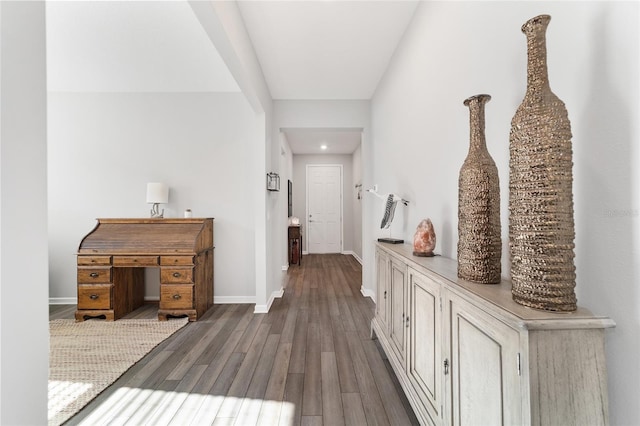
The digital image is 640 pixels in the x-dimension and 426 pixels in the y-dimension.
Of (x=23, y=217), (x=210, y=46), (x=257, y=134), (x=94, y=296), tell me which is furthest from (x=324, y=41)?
(x=94, y=296)

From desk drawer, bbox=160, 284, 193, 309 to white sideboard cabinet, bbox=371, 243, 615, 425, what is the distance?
2.35 metres

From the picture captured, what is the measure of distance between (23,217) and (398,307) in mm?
1752

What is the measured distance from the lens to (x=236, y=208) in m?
3.64

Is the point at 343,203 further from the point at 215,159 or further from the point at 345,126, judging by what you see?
the point at 215,159

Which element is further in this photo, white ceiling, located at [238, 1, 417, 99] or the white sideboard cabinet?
white ceiling, located at [238, 1, 417, 99]

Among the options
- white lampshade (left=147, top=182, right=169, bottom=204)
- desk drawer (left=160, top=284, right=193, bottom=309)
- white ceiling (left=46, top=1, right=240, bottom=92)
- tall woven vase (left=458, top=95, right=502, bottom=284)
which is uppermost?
white ceiling (left=46, top=1, right=240, bottom=92)

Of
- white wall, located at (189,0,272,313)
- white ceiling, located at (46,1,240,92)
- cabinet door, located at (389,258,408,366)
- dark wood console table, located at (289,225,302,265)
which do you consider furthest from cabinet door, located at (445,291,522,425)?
dark wood console table, located at (289,225,302,265)

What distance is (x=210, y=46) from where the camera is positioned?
2646mm

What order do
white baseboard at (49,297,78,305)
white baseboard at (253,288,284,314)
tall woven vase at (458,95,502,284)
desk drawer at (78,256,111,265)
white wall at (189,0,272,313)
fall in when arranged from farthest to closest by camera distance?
white baseboard at (49,297,78,305) → white baseboard at (253,288,284,314) → desk drawer at (78,256,111,265) → white wall at (189,0,272,313) → tall woven vase at (458,95,502,284)

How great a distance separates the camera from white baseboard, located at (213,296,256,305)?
11.8 ft

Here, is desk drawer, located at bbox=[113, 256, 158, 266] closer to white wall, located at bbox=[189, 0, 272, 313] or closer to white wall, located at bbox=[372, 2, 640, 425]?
white wall, located at bbox=[189, 0, 272, 313]

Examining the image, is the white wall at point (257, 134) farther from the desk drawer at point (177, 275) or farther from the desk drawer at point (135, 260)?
the desk drawer at point (135, 260)

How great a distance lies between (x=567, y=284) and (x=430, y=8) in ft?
6.65

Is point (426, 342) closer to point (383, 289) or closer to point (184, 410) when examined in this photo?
point (383, 289)
